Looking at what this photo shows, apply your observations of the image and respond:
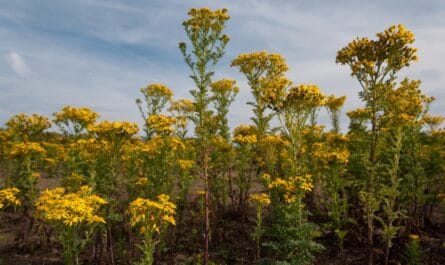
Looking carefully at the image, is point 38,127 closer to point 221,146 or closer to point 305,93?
point 221,146

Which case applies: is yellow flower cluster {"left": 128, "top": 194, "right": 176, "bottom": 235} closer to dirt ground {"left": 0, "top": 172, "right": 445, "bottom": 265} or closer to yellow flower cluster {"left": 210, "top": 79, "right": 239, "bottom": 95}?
dirt ground {"left": 0, "top": 172, "right": 445, "bottom": 265}

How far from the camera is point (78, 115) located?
10.6 meters

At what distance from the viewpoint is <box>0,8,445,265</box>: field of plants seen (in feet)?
25.6

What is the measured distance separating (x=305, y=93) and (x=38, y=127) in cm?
901

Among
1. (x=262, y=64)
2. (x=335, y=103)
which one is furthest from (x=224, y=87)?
(x=335, y=103)

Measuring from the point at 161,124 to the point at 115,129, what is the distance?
3.34 ft

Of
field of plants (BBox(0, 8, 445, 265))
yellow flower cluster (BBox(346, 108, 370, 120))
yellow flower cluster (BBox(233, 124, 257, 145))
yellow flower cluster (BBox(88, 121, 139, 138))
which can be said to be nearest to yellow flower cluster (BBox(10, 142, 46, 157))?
field of plants (BBox(0, 8, 445, 265))

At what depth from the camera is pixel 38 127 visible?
12539 mm

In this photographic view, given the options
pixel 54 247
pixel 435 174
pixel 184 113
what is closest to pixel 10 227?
pixel 54 247

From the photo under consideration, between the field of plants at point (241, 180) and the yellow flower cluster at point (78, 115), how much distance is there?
4 cm

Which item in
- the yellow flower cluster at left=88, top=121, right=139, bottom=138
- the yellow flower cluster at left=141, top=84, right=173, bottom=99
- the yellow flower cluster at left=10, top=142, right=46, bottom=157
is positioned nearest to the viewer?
the yellow flower cluster at left=88, top=121, right=139, bottom=138

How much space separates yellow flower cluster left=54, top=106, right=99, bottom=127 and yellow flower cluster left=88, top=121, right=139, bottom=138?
2.25 m

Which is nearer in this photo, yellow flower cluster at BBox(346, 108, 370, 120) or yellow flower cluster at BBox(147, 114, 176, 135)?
yellow flower cluster at BBox(147, 114, 176, 135)

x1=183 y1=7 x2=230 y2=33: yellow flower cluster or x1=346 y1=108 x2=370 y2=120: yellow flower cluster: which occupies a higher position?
x1=183 y1=7 x2=230 y2=33: yellow flower cluster
